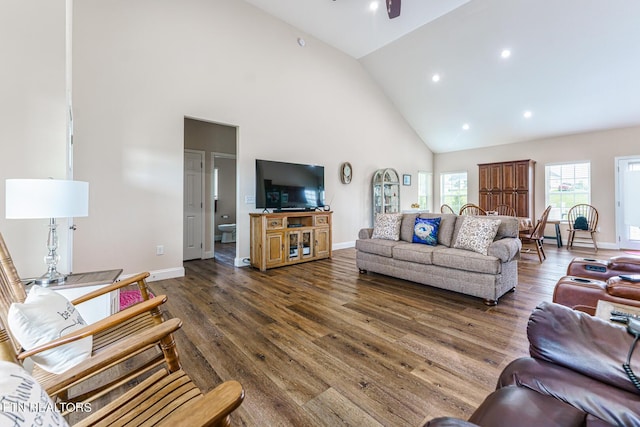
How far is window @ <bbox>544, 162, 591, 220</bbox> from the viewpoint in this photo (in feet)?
21.0

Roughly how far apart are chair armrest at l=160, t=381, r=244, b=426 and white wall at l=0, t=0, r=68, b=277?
2.11 m

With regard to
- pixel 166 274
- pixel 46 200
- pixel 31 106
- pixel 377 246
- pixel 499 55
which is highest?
pixel 499 55

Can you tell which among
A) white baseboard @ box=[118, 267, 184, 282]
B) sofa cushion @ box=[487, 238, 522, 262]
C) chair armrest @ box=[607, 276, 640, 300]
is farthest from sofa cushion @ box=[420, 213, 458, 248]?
white baseboard @ box=[118, 267, 184, 282]

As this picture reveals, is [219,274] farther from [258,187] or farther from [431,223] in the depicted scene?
[431,223]

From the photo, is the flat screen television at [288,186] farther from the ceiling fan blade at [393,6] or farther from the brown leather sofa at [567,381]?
the brown leather sofa at [567,381]

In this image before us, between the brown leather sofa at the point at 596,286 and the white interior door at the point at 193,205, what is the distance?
5.25m

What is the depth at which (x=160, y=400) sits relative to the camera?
959 mm

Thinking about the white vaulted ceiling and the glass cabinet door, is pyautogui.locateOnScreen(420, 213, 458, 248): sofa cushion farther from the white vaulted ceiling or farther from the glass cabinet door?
the white vaulted ceiling

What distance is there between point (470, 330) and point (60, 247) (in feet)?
11.1

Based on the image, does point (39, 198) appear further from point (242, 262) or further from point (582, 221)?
point (582, 221)

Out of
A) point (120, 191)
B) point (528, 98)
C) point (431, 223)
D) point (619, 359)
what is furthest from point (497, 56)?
point (120, 191)

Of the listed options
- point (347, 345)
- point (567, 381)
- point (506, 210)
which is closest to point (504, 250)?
point (347, 345)

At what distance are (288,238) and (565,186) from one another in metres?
6.94

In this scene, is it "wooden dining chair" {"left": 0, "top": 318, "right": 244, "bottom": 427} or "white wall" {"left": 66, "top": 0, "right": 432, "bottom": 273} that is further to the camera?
"white wall" {"left": 66, "top": 0, "right": 432, "bottom": 273}
